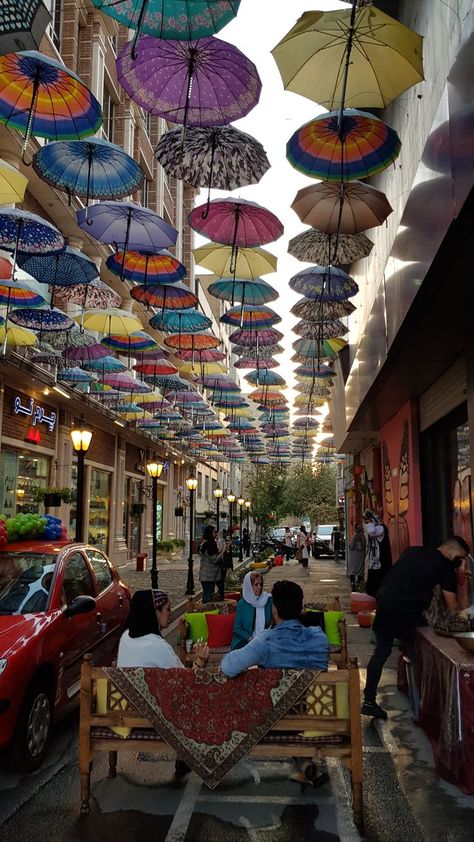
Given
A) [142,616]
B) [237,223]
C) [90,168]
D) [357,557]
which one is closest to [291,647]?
[142,616]

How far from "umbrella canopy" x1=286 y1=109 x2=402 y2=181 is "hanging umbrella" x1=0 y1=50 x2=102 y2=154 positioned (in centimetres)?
267

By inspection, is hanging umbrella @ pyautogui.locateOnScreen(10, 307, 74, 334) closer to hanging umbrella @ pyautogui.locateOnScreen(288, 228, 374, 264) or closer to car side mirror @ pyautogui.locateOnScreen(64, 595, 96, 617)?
hanging umbrella @ pyautogui.locateOnScreen(288, 228, 374, 264)

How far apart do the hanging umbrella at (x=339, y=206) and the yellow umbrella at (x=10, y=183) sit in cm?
401

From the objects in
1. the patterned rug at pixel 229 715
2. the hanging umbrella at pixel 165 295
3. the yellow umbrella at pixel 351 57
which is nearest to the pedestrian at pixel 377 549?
the hanging umbrella at pixel 165 295

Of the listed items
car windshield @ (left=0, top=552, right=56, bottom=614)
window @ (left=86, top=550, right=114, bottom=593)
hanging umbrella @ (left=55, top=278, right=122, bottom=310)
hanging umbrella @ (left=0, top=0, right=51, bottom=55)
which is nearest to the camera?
hanging umbrella @ (left=0, top=0, right=51, bottom=55)

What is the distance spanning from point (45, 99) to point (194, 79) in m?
2.22

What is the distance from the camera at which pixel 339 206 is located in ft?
31.2

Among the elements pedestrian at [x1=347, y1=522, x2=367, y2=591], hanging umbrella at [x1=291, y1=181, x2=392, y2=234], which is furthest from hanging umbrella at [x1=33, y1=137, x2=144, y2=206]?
pedestrian at [x1=347, y1=522, x2=367, y2=591]

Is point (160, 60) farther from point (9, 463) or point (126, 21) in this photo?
point (9, 463)

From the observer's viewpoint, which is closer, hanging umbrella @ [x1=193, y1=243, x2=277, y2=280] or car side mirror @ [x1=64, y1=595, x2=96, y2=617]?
car side mirror @ [x1=64, y1=595, x2=96, y2=617]

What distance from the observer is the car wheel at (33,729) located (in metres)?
5.43

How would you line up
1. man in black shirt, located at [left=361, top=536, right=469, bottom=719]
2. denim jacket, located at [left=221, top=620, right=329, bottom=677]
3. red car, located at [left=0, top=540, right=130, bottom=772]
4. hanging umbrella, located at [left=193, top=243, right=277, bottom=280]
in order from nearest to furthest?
denim jacket, located at [left=221, top=620, right=329, bottom=677], red car, located at [left=0, top=540, right=130, bottom=772], man in black shirt, located at [left=361, top=536, right=469, bottom=719], hanging umbrella, located at [left=193, top=243, right=277, bottom=280]

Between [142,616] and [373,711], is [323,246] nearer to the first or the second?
[373,711]

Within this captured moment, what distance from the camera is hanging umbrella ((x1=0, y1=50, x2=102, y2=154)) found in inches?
307
